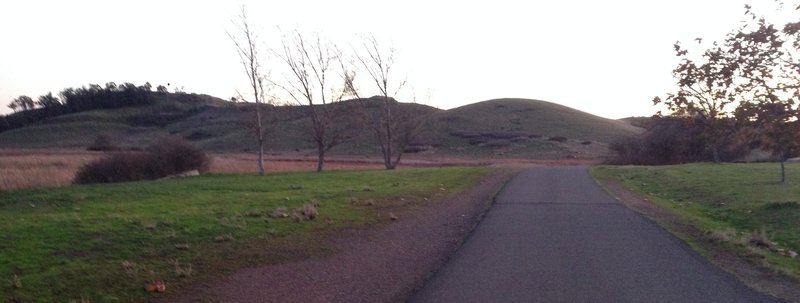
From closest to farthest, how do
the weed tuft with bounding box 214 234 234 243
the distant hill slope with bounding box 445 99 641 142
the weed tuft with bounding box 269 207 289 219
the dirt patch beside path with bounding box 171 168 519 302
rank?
the dirt patch beside path with bounding box 171 168 519 302 → the weed tuft with bounding box 214 234 234 243 → the weed tuft with bounding box 269 207 289 219 → the distant hill slope with bounding box 445 99 641 142

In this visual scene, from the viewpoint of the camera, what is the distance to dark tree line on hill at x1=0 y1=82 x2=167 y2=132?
13950cm

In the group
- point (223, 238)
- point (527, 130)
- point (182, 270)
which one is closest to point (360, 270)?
point (182, 270)

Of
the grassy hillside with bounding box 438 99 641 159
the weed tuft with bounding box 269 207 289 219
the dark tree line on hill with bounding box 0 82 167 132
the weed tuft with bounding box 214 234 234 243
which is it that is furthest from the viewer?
the dark tree line on hill with bounding box 0 82 167 132

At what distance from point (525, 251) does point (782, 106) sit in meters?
6.46

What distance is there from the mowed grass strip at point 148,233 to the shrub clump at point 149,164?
35.5 ft

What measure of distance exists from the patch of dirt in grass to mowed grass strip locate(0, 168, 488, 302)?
6.19 metres

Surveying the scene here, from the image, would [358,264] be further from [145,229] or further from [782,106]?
[782,106]

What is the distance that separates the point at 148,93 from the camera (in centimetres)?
15162

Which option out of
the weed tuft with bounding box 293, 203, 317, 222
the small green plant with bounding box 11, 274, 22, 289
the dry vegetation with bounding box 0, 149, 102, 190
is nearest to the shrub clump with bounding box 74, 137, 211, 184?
the dry vegetation with bounding box 0, 149, 102, 190

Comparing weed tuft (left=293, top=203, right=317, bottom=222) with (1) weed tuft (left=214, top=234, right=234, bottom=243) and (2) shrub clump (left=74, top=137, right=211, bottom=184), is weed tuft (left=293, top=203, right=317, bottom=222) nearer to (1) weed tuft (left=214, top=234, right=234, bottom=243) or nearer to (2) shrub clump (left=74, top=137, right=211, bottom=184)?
(1) weed tuft (left=214, top=234, right=234, bottom=243)

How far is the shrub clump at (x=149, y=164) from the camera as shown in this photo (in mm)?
37188

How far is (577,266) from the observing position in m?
12.5

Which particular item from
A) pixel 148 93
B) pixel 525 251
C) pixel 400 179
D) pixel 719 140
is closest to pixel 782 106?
pixel 719 140

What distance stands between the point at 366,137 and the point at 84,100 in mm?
79281
